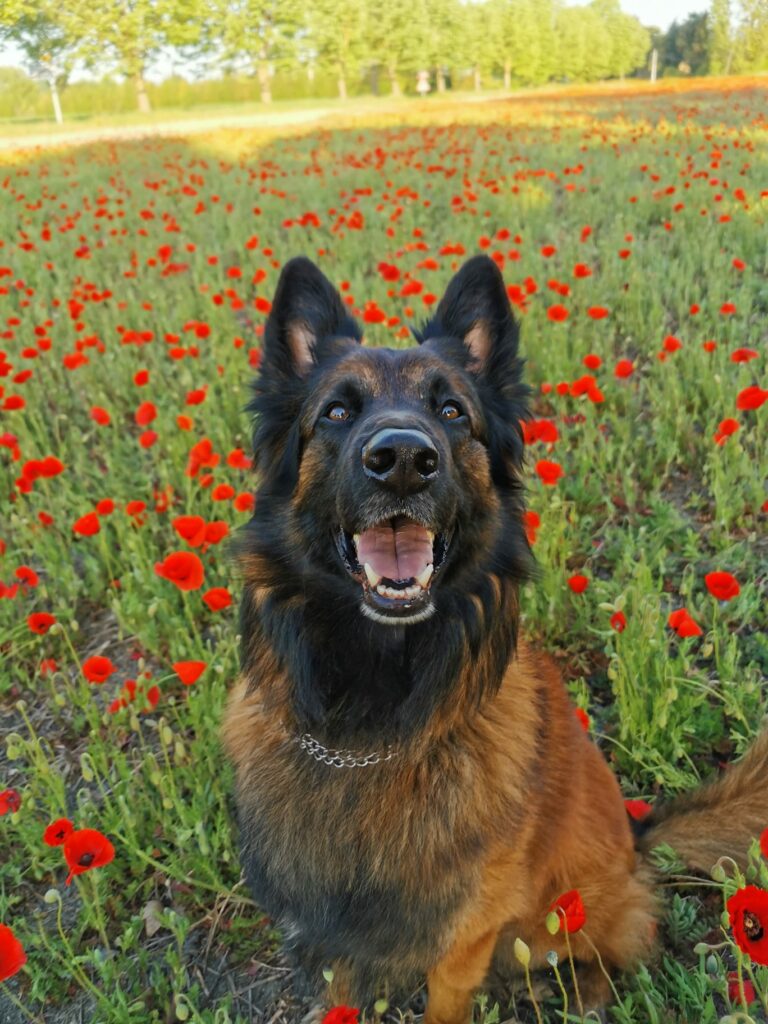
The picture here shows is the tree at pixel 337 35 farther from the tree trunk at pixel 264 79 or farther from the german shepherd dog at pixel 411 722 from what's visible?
the german shepherd dog at pixel 411 722

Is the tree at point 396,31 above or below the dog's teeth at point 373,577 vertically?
above

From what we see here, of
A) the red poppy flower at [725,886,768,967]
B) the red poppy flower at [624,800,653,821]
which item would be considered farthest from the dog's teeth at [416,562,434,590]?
the red poppy flower at [624,800,653,821]

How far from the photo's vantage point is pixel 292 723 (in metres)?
2.15

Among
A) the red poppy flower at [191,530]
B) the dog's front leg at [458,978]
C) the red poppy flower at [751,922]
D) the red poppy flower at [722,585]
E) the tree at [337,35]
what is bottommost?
the dog's front leg at [458,978]

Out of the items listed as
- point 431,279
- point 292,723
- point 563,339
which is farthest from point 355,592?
point 431,279

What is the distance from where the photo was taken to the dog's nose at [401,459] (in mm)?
1789

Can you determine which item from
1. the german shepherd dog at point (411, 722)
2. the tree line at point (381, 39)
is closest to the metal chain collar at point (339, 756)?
the german shepherd dog at point (411, 722)

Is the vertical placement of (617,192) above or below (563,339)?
above

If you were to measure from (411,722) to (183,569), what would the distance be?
0.88 m

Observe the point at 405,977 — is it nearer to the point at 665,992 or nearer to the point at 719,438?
the point at 665,992

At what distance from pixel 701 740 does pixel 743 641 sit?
0.64m

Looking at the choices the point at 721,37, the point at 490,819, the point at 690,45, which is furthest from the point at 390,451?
the point at 690,45

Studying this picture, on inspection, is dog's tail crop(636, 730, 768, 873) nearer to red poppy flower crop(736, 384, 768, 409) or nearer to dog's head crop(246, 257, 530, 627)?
dog's head crop(246, 257, 530, 627)

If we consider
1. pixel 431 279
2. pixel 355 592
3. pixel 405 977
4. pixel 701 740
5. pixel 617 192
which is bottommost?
pixel 405 977
